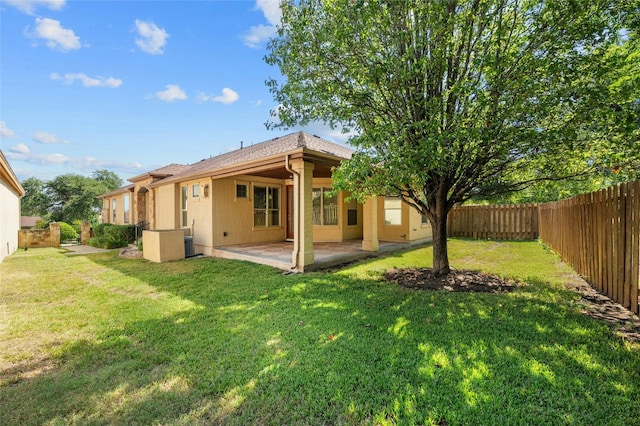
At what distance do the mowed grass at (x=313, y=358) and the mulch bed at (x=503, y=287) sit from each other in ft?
0.82

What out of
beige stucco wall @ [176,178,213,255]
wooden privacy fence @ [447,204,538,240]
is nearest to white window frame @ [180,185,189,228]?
beige stucco wall @ [176,178,213,255]

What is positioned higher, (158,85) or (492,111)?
(158,85)

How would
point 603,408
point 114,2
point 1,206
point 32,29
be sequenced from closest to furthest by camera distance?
1. point 603,408
2. point 114,2
3. point 32,29
4. point 1,206

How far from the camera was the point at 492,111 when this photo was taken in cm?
431

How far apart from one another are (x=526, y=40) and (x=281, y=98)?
13.7 ft

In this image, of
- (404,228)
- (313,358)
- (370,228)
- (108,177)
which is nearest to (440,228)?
(370,228)

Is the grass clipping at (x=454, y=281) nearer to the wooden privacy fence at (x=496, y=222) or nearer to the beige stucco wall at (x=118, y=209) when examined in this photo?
the wooden privacy fence at (x=496, y=222)

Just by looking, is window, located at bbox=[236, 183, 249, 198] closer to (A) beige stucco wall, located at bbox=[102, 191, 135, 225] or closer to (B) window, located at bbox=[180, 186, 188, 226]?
(B) window, located at bbox=[180, 186, 188, 226]

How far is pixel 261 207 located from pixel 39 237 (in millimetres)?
12947

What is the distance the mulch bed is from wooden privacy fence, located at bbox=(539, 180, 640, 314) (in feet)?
0.46

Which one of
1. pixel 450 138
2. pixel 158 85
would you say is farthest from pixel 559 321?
pixel 158 85

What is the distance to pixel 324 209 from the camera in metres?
11.2

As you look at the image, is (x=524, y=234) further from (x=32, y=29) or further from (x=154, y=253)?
(x=32, y=29)

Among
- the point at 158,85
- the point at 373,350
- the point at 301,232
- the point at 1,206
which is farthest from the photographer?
the point at 158,85
